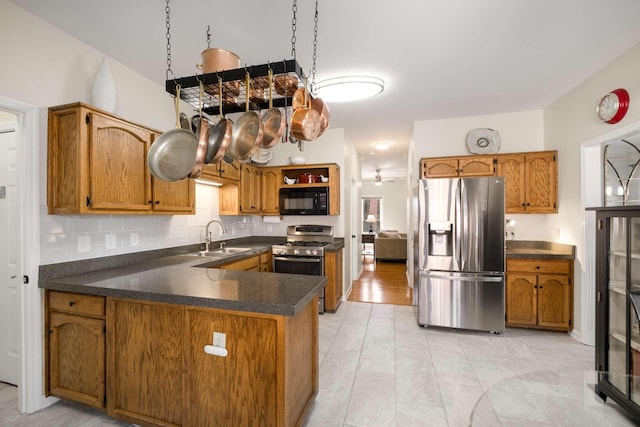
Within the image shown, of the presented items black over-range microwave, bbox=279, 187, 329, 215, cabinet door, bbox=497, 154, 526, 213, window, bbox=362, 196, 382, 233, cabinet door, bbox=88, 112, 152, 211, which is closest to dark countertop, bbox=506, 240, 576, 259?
cabinet door, bbox=497, 154, 526, 213

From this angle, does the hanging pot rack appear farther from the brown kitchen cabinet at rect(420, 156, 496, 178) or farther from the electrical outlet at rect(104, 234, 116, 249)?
the brown kitchen cabinet at rect(420, 156, 496, 178)

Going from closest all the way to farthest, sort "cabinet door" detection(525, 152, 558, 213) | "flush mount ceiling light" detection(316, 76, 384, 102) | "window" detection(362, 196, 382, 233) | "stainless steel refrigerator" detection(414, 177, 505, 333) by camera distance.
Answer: "flush mount ceiling light" detection(316, 76, 384, 102) < "stainless steel refrigerator" detection(414, 177, 505, 333) < "cabinet door" detection(525, 152, 558, 213) < "window" detection(362, 196, 382, 233)

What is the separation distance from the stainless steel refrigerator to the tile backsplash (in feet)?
8.49

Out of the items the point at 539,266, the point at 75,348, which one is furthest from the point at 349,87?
the point at 75,348

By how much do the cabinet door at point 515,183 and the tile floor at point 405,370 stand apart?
143 centimetres

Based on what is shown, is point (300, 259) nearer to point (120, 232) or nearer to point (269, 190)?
point (269, 190)

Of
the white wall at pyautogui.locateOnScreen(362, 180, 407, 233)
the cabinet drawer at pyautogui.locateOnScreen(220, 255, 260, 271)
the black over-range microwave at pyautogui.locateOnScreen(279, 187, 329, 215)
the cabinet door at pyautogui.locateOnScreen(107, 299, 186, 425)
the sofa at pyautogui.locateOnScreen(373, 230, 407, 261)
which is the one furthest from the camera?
the white wall at pyautogui.locateOnScreen(362, 180, 407, 233)

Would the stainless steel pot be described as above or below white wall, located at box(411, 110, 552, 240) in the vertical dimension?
below

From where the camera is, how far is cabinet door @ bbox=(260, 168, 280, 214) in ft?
13.8

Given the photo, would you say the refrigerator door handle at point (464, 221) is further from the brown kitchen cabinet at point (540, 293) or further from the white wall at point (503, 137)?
the white wall at point (503, 137)

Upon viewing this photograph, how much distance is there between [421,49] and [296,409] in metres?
2.67

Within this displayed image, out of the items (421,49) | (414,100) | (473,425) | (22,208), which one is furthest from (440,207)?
(22,208)

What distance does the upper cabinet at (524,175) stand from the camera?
3383 millimetres

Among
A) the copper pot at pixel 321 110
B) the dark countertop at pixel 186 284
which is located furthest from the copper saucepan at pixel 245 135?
the dark countertop at pixel 186 284
